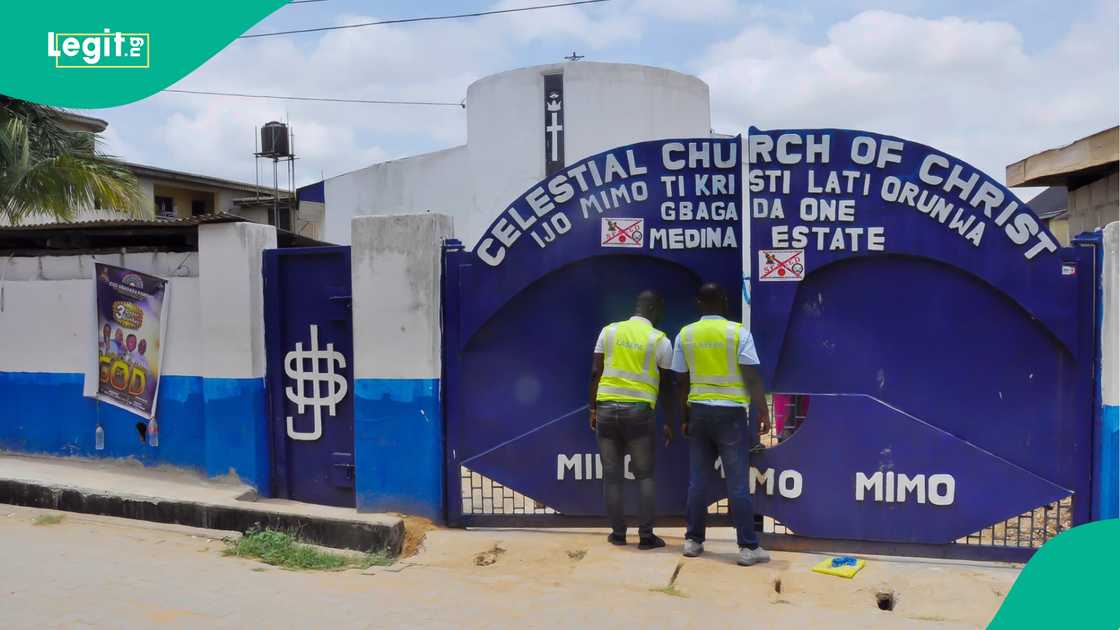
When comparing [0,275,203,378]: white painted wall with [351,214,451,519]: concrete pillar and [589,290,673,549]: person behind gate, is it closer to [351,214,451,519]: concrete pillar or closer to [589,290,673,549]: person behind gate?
[351,214,451,519]: concrete pillar

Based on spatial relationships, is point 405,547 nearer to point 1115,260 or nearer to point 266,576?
point 266,576

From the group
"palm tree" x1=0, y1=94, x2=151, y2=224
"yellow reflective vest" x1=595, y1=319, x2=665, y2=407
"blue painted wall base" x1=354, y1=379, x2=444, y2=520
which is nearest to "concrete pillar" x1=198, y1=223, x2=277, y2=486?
"blue painted wall base" x1=354, y1=379, x2=444, y2=520

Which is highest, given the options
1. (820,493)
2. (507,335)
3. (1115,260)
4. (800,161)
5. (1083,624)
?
(800,161)

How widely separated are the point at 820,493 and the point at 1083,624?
5.28 ft

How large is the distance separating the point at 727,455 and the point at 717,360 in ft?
1.86

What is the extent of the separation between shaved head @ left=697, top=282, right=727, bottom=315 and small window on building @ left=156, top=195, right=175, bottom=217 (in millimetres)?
20534

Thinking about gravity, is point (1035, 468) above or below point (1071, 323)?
below

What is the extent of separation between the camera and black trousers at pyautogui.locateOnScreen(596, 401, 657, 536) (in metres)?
5.42

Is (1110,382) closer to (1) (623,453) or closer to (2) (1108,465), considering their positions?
(2) (1108,465)

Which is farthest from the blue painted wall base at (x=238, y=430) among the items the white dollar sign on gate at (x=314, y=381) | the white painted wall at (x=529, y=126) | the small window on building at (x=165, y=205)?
the small window on building at (x=165, y=205)

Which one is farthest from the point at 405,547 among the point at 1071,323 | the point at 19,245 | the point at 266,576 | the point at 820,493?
the point at 19,245

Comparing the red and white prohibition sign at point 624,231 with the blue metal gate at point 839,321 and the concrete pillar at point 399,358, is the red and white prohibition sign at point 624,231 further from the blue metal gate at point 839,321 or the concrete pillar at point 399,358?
the concrete pillar at point 399,358

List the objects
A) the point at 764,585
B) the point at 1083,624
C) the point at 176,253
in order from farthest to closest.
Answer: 1. the point at 176,253
2. the point at 764,585
3. the point at 1083,624

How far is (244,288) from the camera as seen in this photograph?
21.7 feet
